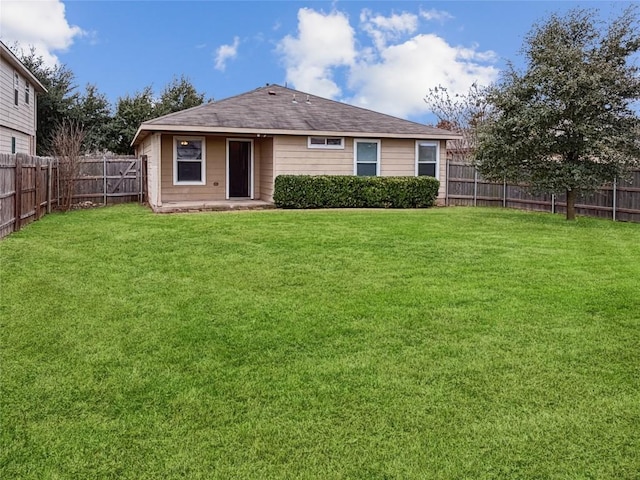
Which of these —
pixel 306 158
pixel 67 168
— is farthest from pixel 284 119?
pixel 67 168

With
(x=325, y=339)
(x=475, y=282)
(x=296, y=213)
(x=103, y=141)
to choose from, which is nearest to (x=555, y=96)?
(x=296, y=213)

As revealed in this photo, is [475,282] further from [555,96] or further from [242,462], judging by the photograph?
[555,96]

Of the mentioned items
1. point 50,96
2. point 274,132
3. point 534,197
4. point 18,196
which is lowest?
point 18,196

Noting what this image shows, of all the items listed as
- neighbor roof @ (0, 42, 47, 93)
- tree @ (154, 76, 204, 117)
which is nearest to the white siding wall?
neighbor roof @ (0, 42, 47, 93)

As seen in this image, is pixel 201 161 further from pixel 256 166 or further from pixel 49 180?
pixel 49 180

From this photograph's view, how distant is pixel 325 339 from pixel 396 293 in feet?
5.12

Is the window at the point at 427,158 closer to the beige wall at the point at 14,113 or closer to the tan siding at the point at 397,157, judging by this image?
the tan siding at the point at 397,157

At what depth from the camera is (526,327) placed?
4.97m

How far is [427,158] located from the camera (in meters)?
18.0

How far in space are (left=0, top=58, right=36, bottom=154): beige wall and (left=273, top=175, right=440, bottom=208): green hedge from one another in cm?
953

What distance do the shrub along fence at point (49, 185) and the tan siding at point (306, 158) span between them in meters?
5.78

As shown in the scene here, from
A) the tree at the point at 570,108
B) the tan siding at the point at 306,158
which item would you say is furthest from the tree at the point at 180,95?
the tree at the point at 570,108

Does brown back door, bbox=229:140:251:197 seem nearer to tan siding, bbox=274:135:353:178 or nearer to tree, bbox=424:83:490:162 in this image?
tan siding, bbox=274:135:353:178

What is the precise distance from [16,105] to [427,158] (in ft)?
47.5
